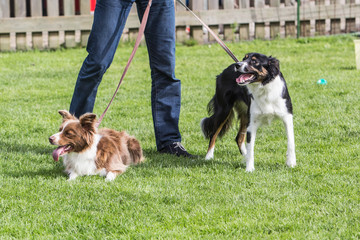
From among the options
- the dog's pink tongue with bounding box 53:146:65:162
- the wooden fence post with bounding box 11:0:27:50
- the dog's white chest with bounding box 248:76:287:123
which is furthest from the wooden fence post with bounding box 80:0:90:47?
the dog's white chest with bounding box 248:76:287:123

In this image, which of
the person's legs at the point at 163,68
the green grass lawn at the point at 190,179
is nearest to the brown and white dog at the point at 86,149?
the green grass lawn at the point at 190,179

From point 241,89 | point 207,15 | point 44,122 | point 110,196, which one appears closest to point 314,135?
point 241,89

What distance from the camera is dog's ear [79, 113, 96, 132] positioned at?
502 cm

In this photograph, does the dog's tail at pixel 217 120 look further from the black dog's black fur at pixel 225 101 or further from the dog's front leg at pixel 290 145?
the dog's front leg at pixel 290 145

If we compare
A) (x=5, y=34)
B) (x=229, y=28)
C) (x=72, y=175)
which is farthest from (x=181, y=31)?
(x=72, y=175)

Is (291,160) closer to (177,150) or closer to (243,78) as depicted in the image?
(243,78)

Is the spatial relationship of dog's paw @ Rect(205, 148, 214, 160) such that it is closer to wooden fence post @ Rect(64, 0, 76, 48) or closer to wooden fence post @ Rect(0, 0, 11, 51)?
wooden fence post @ Rect(64, 0, 76, 48)

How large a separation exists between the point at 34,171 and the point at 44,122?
6.18ft

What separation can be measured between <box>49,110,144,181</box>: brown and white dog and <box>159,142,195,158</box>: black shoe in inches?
26.8

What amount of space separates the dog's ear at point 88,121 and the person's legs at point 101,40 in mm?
687

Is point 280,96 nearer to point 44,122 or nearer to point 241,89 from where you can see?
point 241,89

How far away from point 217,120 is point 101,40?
142 cm

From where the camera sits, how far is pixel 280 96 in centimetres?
519

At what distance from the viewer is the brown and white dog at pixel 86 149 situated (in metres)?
5.01
